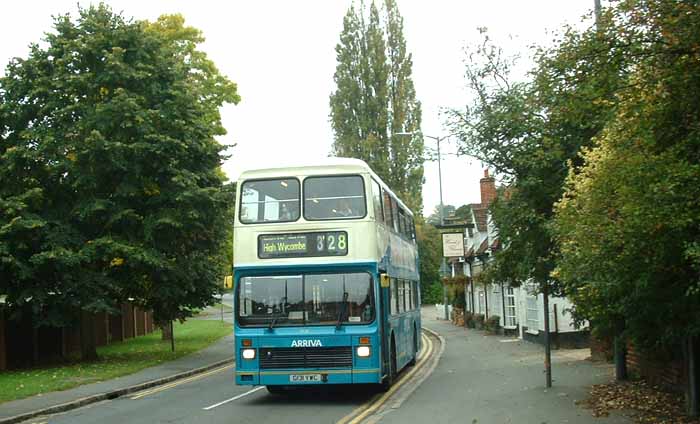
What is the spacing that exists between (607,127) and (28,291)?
19413mm

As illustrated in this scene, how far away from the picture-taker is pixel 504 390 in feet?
52.9

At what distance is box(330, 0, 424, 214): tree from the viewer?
61.9m

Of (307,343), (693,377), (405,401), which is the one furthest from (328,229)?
(693,377)

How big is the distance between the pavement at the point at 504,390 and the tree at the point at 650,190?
2770 mm

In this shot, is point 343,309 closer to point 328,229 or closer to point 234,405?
point 328,229

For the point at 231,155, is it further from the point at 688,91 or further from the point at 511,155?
the point at 688,91

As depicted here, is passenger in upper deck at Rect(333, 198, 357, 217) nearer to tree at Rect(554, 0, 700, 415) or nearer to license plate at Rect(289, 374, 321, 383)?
license plate at Rect(289, 374, 321, 383)

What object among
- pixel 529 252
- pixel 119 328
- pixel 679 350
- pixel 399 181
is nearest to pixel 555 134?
pixel 529 252

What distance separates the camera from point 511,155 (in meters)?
15.2

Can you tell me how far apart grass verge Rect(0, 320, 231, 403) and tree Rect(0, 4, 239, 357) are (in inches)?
59.7

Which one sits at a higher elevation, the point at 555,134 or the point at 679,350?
the point at 555,134

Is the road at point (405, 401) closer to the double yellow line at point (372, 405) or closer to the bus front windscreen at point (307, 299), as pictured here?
the double yellow line at point (372, 405)

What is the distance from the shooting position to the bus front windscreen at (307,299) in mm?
15172

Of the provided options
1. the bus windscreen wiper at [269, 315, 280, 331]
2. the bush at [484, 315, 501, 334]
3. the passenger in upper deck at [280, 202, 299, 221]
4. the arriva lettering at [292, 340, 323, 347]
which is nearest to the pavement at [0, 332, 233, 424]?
the bus windscreen wiper at [269, 315, 280, 331]
